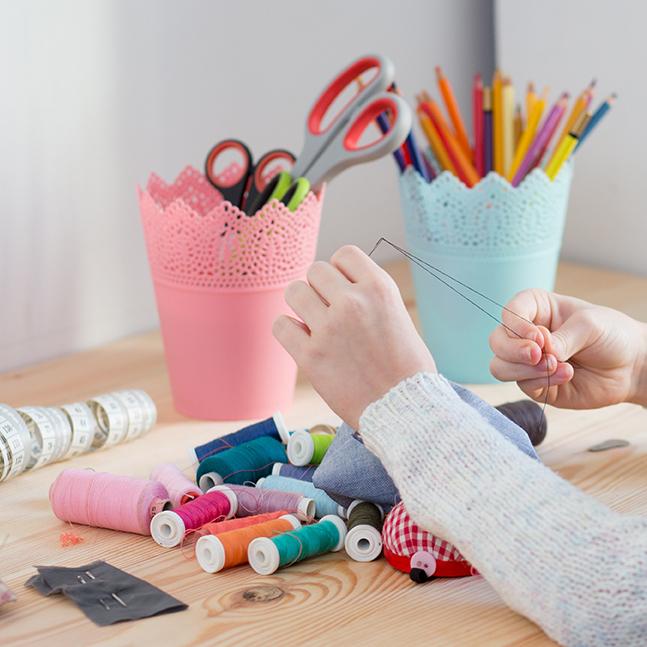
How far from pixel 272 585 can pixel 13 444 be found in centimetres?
→ 24

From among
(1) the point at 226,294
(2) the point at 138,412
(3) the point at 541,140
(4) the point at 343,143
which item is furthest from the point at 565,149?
(2) the point at 138,412

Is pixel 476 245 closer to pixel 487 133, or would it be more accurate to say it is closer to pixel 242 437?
pixel 487 133

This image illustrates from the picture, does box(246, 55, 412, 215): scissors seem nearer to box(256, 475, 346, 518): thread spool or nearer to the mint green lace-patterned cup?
the mint green lace-patterned cup

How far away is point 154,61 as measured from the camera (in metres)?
1.04

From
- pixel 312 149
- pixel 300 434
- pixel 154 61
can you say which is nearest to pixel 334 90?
pixel 312 149

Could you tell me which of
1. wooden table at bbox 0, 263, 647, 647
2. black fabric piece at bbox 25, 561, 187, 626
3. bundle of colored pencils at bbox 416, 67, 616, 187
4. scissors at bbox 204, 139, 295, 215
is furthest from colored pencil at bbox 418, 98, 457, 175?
black fabric piece at bbox 25, 561, 187, 626

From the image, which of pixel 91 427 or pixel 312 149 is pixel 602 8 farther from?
pixel 91 427

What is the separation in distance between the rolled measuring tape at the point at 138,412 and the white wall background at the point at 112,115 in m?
0.21

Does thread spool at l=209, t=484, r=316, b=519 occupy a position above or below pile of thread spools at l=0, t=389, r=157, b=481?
below

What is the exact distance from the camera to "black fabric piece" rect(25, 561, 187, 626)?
579mm

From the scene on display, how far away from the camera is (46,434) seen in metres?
0.78

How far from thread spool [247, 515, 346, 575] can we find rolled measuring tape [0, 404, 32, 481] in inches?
8.4

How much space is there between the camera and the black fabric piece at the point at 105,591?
22.8 inches

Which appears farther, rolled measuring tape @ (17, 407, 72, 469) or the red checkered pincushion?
rolled measuring tape @ (17, 407, 72, 469)
